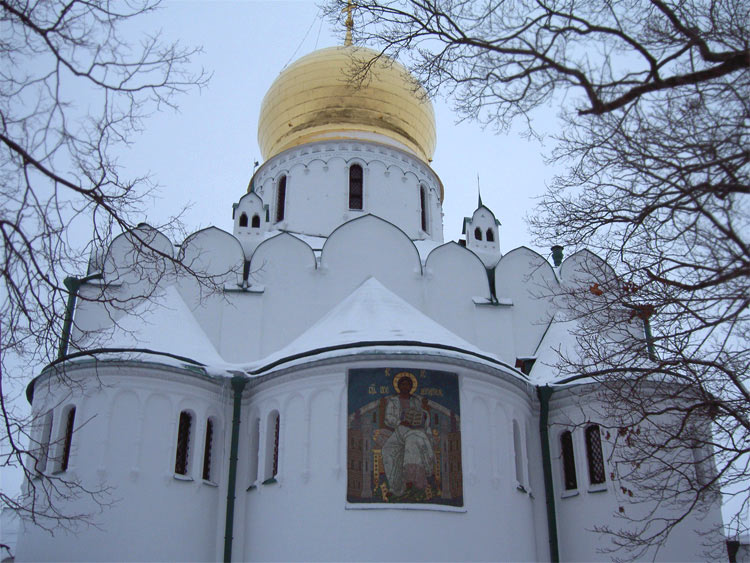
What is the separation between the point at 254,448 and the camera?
36.2 ft

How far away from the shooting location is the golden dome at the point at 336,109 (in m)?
16.3

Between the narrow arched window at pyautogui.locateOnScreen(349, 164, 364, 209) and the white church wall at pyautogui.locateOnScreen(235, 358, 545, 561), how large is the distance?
572cm

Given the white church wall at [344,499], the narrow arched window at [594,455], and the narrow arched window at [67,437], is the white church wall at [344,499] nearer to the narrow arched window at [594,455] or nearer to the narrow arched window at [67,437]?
the narrow arched window at [594,455]

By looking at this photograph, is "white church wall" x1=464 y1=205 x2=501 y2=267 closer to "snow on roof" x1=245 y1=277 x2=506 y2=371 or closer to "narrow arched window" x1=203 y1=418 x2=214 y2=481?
"snow on roof" x1=245 y1=277 x2=506 y2=371

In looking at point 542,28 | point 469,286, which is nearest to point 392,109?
point 469,286

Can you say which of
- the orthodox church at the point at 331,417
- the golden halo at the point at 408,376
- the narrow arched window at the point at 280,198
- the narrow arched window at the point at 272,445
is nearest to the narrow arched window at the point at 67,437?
the orthodox church at the point at 331,417

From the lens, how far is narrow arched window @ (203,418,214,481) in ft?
35.6

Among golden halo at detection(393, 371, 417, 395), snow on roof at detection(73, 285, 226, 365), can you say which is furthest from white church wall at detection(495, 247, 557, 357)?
snow on roof at detection(73, 285, 226, 365)

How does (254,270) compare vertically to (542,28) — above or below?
above

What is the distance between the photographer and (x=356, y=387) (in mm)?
10273

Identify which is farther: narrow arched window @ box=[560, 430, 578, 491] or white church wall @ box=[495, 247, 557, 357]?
white church wall @ box=[495, 247, 557, 357]

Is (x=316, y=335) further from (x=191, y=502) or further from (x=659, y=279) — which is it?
(x=659, y=279)

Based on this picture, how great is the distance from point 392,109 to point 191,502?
947 centimetres

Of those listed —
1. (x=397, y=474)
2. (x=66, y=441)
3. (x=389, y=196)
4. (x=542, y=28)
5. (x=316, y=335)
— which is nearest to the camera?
(x=542, y=28)
